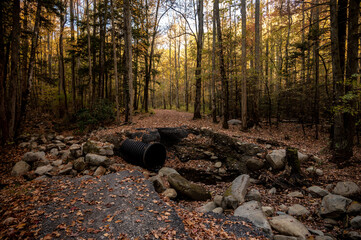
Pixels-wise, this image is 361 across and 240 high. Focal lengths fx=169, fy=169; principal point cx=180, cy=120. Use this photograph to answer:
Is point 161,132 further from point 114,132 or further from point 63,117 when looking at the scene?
point 63,117

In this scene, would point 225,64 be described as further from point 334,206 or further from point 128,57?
point 334,206

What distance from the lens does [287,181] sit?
6.15 metres

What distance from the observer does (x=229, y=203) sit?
195 inches

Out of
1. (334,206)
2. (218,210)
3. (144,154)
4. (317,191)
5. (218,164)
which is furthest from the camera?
(218,164)

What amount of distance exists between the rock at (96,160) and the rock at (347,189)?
25.2 feet

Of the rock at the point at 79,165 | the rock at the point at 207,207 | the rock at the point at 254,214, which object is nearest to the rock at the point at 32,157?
the rock at the point at 79,165

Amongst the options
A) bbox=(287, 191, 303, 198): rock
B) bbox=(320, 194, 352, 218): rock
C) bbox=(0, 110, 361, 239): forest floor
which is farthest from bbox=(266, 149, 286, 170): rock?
bbox=(320, 194, 352, 218): rock

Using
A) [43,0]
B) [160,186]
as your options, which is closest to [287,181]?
[160,186]

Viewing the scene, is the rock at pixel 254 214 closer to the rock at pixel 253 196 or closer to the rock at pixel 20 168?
the rock at pixel 253 196

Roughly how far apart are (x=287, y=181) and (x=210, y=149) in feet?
12.3

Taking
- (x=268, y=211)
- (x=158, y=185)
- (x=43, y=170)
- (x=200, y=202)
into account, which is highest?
(x=43, y=170)

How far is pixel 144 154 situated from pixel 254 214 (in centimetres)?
452

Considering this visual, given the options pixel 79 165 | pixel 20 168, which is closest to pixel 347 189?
pixel 79 165

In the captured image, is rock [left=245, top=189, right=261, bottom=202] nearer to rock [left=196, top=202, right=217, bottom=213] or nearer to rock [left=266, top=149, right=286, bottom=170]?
rock [left=196, top=202, right=217, bottom=213]
